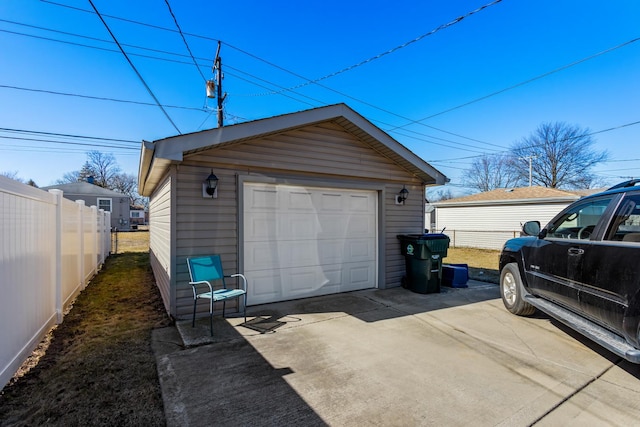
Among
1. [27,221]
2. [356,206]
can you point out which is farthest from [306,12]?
[27,221]

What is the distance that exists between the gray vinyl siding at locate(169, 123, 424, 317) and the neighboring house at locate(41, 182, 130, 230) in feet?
82.8

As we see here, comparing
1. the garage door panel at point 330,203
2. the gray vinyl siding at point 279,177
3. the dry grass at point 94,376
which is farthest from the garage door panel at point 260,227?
the dry grass at point 94,376

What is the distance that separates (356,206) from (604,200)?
3.80 meters

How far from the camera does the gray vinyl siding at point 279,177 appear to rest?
446 cm

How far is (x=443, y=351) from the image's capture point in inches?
134

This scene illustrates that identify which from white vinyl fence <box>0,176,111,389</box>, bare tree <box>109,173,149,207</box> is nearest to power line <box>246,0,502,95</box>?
white vinyl fence <box>0,176,111,389</box>

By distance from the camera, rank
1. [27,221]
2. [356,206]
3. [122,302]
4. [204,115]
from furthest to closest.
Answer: [204,115]
[356,206]
[122,302]
[27,221]

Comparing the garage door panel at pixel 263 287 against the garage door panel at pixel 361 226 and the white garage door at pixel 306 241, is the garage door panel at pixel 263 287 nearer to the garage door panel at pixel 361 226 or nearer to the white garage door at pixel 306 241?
the white garage door at pixel 306 241

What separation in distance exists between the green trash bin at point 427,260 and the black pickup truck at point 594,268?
68.8 inches

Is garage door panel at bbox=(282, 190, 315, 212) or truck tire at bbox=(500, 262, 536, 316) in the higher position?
garage door panel at bbox=(282, 190, 315, 212)

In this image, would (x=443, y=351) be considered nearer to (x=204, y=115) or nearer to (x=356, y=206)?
(x=356, y=206)

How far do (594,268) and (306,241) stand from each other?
3.98 m

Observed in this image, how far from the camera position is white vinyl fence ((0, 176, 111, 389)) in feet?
8.43

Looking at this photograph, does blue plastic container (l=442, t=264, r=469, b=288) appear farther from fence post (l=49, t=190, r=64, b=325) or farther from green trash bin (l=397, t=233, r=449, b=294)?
fence post (l=49, t=190, r=64, b=325)
